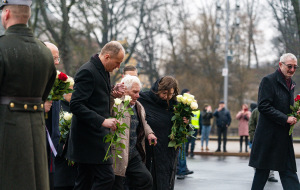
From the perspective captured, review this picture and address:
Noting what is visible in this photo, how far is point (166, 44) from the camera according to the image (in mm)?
39969

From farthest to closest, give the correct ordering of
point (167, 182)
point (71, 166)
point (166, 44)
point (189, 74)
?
point (189, 74) → point (166, 44) → point (167, 182) → point (71, 166)

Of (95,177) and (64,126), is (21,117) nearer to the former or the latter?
(95,177)

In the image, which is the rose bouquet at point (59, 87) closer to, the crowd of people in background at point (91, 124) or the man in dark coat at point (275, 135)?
the crowd of people in background at point (91, 124)

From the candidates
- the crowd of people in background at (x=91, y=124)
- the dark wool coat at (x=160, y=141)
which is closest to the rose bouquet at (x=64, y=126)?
the crowd of people in background at (x=91, y=124)

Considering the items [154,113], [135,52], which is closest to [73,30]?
[135,52]

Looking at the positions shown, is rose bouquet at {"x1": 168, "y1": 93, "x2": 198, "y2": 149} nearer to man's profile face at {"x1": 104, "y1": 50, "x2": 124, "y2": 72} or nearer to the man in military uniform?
man's profile face at {"x1": 104, "y1": 50, "x2": 124, "y2": 72}

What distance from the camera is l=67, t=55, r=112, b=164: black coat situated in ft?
18.6

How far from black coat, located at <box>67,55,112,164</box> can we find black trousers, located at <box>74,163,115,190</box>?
0.09m

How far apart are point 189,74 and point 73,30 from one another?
52.1ft

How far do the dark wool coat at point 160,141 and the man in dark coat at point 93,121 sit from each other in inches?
71.6

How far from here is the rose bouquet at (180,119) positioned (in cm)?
784

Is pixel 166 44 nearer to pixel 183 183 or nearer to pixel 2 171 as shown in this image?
pixel 183 183

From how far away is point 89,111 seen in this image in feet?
18.3

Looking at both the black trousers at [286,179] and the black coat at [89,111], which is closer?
the black coat at [89,111]
